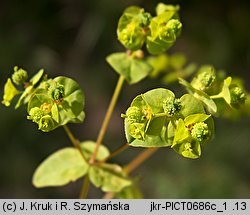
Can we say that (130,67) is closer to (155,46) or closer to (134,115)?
(155,46)

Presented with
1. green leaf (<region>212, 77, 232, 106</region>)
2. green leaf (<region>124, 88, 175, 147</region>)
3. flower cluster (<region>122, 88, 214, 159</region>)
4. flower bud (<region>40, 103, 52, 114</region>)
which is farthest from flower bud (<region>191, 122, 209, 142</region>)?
flower bud (<region>40, 103, 52, 114</region>)

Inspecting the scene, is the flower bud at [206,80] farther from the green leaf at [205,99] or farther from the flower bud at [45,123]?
the flower bud at [45,123]

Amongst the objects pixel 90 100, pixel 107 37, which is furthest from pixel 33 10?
pixel 90 100

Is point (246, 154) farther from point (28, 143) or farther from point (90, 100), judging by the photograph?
point (28, 143)

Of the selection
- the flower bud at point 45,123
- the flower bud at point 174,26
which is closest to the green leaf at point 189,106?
the flower bud at point 174,26

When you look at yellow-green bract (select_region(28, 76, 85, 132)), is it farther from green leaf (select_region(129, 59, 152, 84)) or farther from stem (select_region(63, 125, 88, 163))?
green leaf (select_region(129, 59, 152, 84))
